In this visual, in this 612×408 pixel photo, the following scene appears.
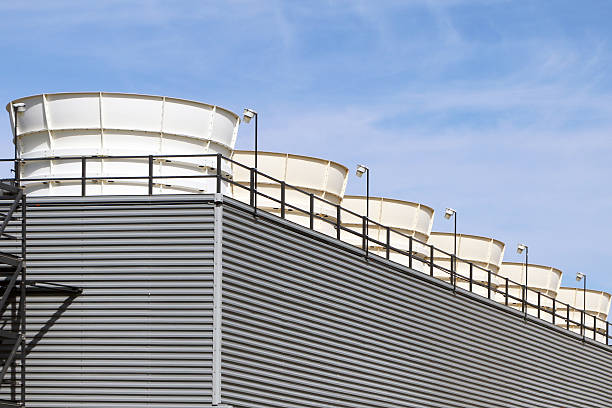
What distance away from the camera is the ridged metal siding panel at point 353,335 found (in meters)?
26.6

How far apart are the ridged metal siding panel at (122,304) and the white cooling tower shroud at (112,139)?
4002 millimetres

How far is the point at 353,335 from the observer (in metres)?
30.8

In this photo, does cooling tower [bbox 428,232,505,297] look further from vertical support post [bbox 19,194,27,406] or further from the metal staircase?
vertical support post [bbox 19,194,27,406]

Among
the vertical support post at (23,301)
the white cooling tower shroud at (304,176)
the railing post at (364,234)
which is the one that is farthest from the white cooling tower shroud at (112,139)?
the white cooling tower shroud at (304,176)

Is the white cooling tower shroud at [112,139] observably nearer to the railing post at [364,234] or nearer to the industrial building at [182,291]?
the industrial building at [182,291]

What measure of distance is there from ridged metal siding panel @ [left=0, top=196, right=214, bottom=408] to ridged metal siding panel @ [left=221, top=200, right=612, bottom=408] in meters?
A: 0.70

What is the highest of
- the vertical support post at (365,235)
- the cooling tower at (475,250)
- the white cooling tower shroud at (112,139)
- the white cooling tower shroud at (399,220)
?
the white cooling tower shroud at (112,139)

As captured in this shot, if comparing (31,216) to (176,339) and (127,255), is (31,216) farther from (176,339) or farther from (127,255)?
(176,339)

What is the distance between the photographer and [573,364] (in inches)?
1793

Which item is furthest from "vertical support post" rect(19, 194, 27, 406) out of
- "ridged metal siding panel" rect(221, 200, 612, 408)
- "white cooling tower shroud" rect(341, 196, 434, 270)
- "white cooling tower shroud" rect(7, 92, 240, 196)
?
"white cooling tower shroud" rect(341, 196, 434, 270)

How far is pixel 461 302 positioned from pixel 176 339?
14.7 m

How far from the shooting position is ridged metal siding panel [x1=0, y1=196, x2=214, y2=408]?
83.3 feet

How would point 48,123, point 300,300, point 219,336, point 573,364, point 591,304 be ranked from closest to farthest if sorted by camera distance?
point 219,336 → point 300,300 → point 48,123 → point 573,364 → point 591,304

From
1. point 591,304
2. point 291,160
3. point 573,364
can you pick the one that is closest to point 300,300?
point 291,160
